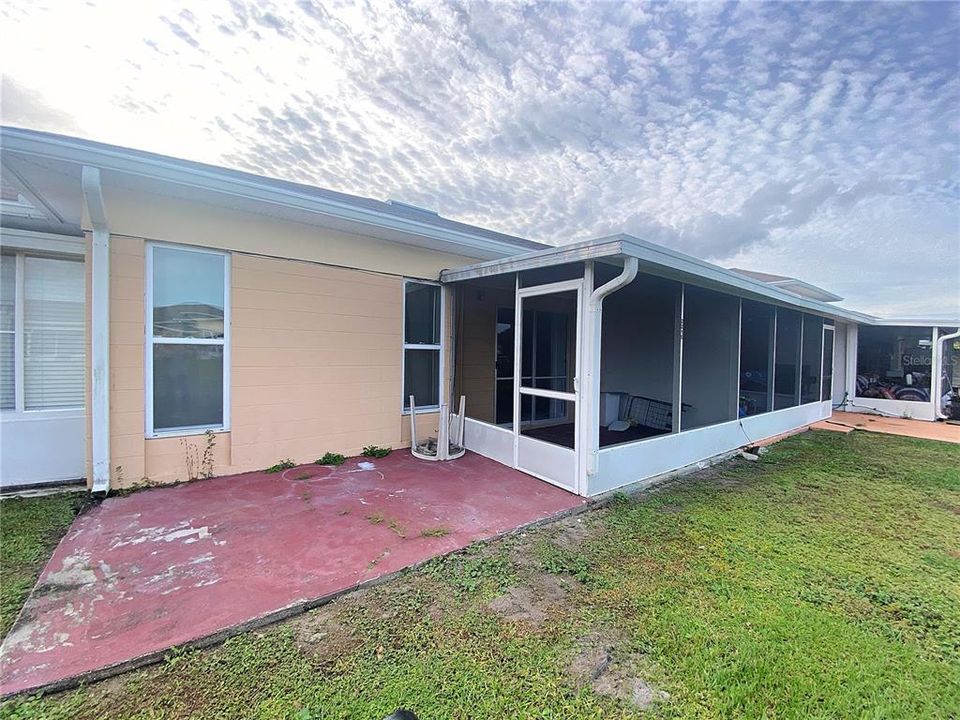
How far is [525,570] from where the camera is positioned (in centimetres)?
282

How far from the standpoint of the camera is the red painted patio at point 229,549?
203cm

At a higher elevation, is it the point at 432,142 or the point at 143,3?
the point at 432,142

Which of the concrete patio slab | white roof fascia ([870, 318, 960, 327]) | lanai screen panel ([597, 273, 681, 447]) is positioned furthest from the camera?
white roof fascia ([870, 318, 960, 327])

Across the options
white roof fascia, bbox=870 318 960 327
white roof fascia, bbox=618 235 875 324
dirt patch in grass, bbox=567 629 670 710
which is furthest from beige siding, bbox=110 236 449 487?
white roof fascia, bbox=870 318 960 327

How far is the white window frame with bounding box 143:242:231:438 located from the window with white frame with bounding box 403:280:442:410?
7.14ft

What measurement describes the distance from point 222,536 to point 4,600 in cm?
111

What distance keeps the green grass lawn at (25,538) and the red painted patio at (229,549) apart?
8 centimetres

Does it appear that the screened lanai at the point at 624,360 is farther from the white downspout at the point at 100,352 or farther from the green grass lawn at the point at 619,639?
the white downspout at the point at 100,352

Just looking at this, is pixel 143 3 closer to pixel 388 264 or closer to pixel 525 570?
pixel 388 264

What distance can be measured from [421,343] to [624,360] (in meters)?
4.87

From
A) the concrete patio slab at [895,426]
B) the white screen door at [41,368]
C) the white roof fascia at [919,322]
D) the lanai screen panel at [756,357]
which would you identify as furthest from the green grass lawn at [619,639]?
the white roof fascia at [919,322]

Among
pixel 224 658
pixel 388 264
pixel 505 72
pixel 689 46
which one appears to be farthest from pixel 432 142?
pixel 224 658

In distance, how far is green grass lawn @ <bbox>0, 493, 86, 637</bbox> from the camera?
238 centimetres

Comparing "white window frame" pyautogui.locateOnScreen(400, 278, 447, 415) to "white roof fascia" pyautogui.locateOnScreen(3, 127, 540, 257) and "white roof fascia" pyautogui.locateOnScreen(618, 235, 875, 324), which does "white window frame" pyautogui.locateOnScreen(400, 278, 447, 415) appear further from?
"white roof fascia" pyautogui.locateOnScreen(618, 235, 875, 324)
